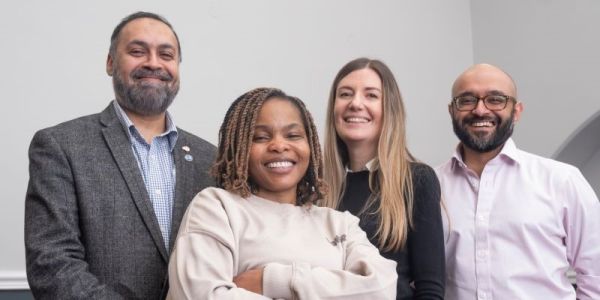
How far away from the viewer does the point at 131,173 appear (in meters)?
1.70

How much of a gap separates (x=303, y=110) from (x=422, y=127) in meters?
3.27

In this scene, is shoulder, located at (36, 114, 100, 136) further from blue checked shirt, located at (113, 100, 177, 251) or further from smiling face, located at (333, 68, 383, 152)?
smiling face, located at (333, 68, 383, 152)

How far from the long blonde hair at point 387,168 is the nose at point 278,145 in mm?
377

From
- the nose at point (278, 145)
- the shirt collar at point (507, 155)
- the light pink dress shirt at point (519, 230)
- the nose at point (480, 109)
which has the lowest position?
the light pink dress shirt at point (519, 230)

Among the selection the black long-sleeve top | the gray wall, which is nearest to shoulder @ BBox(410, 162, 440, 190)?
the black long-sleeve top

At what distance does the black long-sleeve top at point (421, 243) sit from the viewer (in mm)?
1755

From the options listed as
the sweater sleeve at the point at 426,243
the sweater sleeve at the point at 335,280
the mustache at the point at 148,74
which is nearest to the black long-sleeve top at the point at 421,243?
the sweater sleeve at the point at 426,243

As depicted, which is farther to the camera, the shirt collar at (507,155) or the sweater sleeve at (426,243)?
the shirt collar at (507,155)

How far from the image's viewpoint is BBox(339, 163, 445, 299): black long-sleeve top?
1.75 m

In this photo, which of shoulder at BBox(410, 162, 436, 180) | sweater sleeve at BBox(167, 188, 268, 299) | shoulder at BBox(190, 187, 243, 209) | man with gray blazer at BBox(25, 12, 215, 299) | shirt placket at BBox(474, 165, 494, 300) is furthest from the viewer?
shirt placket at BBox(474, 165, 494, 300)

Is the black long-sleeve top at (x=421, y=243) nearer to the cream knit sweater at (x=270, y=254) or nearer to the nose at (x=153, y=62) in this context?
the cream knit sweater at (x=270, y=254)

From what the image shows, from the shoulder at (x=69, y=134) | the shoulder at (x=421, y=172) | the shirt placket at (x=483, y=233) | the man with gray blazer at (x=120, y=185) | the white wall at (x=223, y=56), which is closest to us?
the man with gray blazer at (x=120, y=185)

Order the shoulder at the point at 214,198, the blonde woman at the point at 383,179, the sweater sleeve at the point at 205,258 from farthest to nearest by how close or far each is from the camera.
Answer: the blonde woman at the point at 383,179 → the shoulder at the point at 214,198 → the sweater sleeve at the point at 205,258

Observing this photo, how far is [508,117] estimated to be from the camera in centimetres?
226
